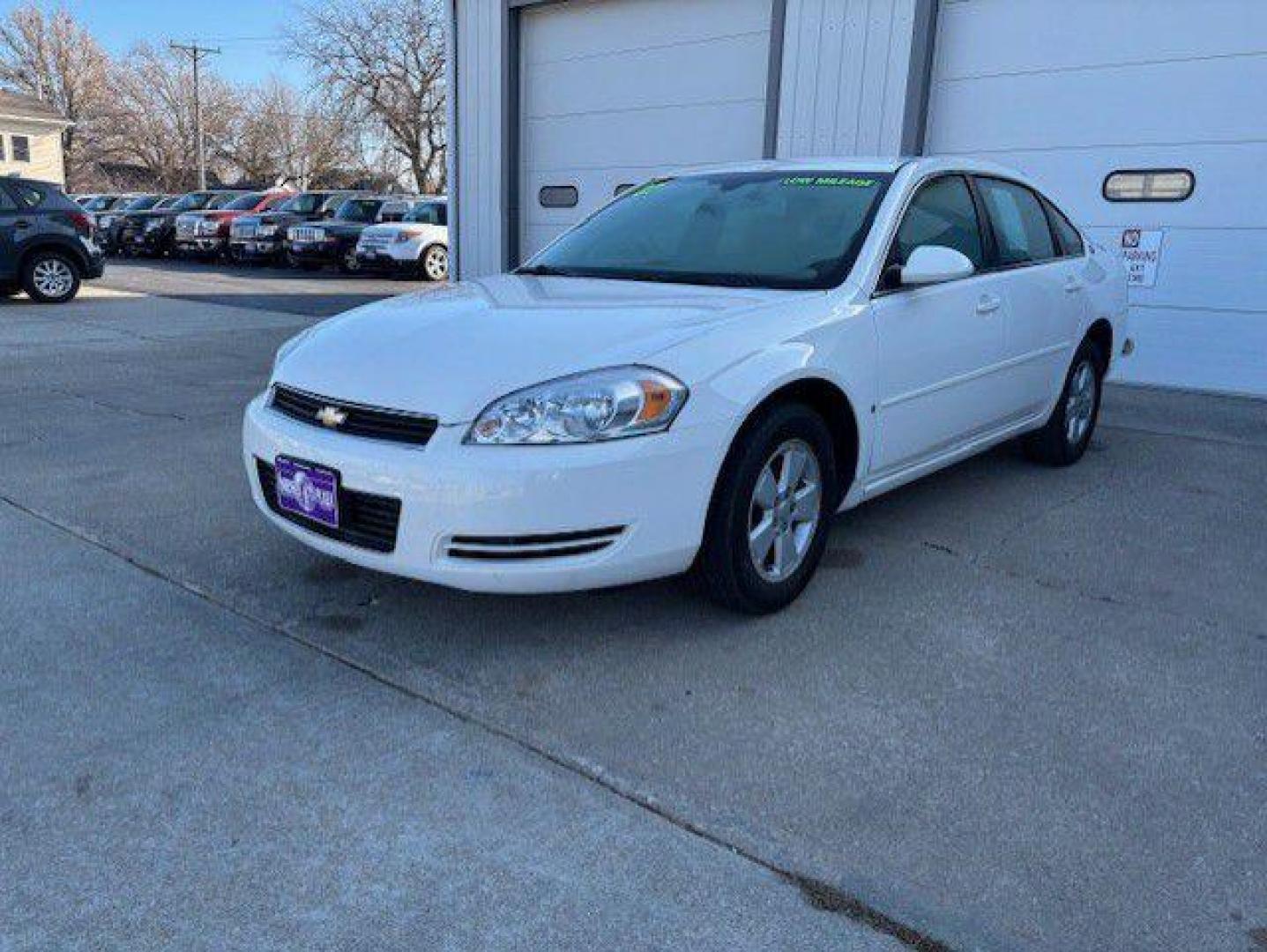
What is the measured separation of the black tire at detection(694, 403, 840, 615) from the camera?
10.2 ft

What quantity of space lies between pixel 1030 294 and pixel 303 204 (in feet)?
65.1

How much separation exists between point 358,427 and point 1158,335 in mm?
6810

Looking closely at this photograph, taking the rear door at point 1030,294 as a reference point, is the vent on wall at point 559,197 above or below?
above

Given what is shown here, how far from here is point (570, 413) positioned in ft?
9.27

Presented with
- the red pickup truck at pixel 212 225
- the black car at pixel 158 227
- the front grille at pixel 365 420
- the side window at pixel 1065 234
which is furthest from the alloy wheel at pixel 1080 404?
the black car at pixel 158 227

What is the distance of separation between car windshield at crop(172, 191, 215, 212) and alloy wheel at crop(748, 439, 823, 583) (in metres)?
24.6

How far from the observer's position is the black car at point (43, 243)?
493 inches

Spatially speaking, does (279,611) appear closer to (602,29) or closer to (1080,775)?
(1080,775)

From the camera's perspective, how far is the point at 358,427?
3.02m

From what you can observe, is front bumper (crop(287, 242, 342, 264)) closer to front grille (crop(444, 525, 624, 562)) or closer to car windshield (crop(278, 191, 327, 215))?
car windshield (crop(278, 191, 327, 215))

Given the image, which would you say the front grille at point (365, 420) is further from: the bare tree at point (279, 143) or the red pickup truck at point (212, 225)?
the bare tree at point (279, 143)

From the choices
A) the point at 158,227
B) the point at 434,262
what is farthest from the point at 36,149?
the point at 434,262

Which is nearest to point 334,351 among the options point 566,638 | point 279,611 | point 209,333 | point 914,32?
point 279,611

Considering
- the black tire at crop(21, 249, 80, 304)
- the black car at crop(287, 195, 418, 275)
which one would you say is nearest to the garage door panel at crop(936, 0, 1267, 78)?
the black tire at crop(21, 249, 80, 304)
